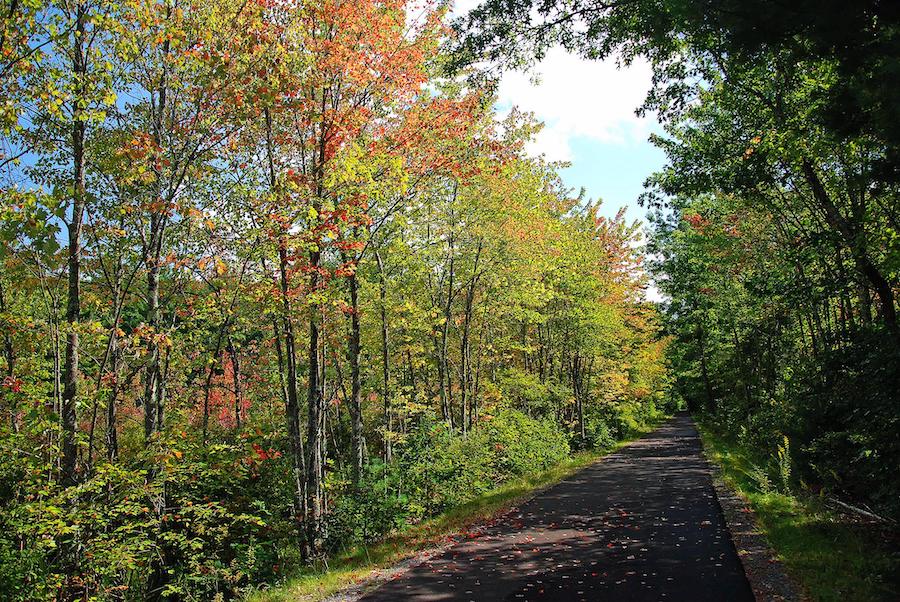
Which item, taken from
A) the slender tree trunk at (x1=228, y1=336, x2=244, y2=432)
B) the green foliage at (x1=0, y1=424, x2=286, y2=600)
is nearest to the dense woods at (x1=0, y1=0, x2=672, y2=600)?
the green foliage at (x1=0, y1=424, x2=286, y2=600)

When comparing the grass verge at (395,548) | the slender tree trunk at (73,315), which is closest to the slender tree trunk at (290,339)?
the grass verge at (395,548)

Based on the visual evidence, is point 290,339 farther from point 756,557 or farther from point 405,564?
point 756,557

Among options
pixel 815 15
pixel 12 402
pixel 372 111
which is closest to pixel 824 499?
pixel 815 15

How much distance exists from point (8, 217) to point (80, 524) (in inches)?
124

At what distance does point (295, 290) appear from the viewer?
372 inches

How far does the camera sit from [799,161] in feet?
29.7

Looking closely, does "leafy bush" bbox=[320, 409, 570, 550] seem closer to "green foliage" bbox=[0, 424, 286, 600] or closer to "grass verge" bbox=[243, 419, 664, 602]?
"grass verge" bbox=[243, 419, 664, 602]

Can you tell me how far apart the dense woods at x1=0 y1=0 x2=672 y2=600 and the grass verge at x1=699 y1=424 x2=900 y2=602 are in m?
5.94

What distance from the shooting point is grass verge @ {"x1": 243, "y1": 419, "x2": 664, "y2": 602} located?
6.55 metres

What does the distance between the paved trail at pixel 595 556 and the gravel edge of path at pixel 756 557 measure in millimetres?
125

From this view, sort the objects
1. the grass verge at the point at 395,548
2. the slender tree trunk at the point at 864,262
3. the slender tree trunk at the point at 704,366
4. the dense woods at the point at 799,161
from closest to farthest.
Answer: the dense woods at the point at 799,161
the grass verge at the point at 395,548
the slender tree trunk at the point at 864,262
the slender tree trunk at the point at 704,366

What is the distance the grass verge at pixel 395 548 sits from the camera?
6555 millimetres

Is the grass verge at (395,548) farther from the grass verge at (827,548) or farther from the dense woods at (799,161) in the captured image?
the dense woods at (799,161)

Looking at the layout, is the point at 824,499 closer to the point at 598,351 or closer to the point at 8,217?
the point at 8,217
